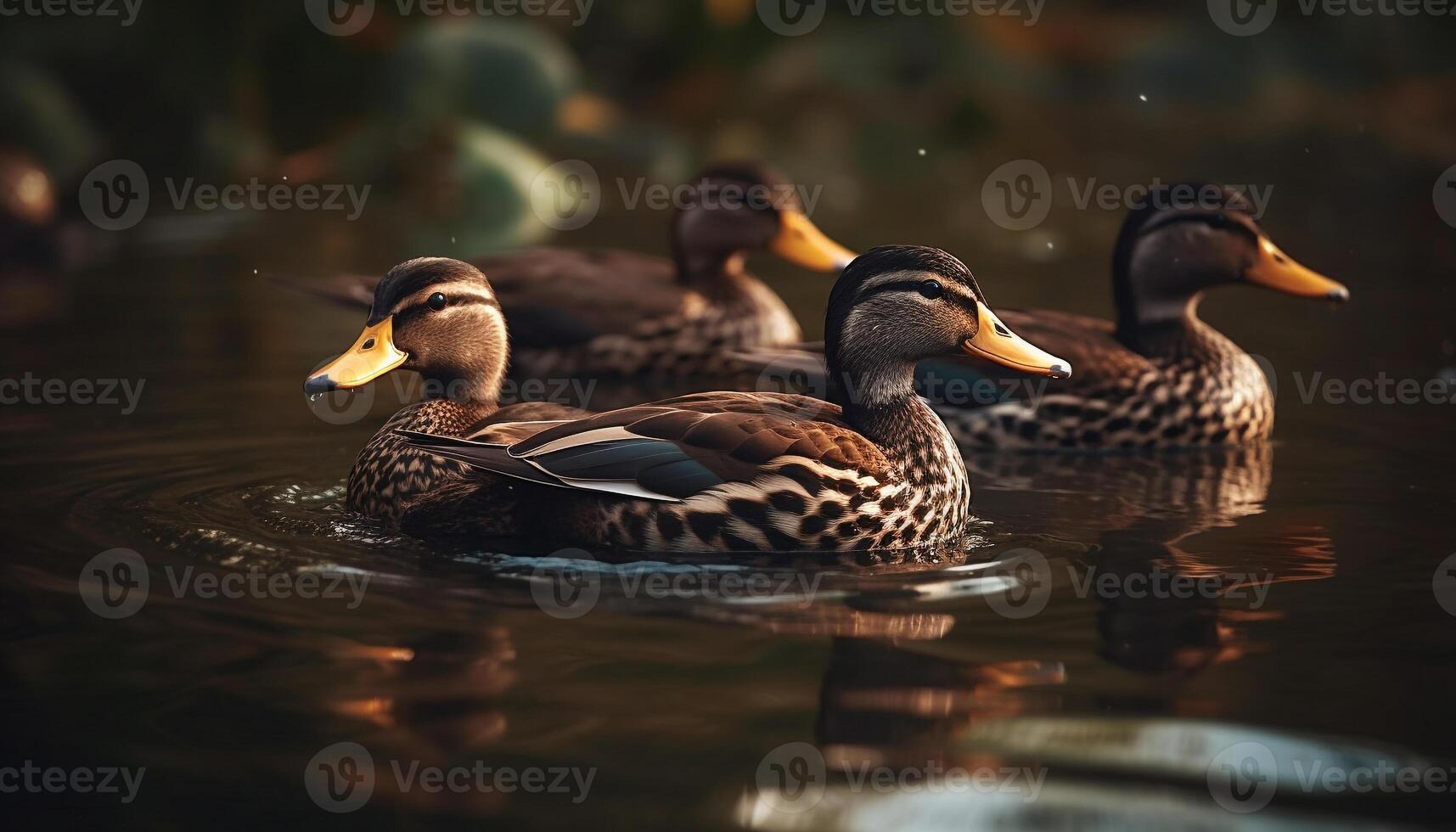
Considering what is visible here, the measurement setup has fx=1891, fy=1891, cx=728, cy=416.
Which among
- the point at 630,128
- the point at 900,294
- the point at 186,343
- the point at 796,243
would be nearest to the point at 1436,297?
the point at 796,243

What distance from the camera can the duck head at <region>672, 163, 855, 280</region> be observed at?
36.2 feet

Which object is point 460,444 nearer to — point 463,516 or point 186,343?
point 463,516

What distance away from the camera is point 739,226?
1103 cm

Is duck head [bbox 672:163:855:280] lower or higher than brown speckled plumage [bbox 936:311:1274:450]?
higher

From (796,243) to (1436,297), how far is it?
14.4 ft
